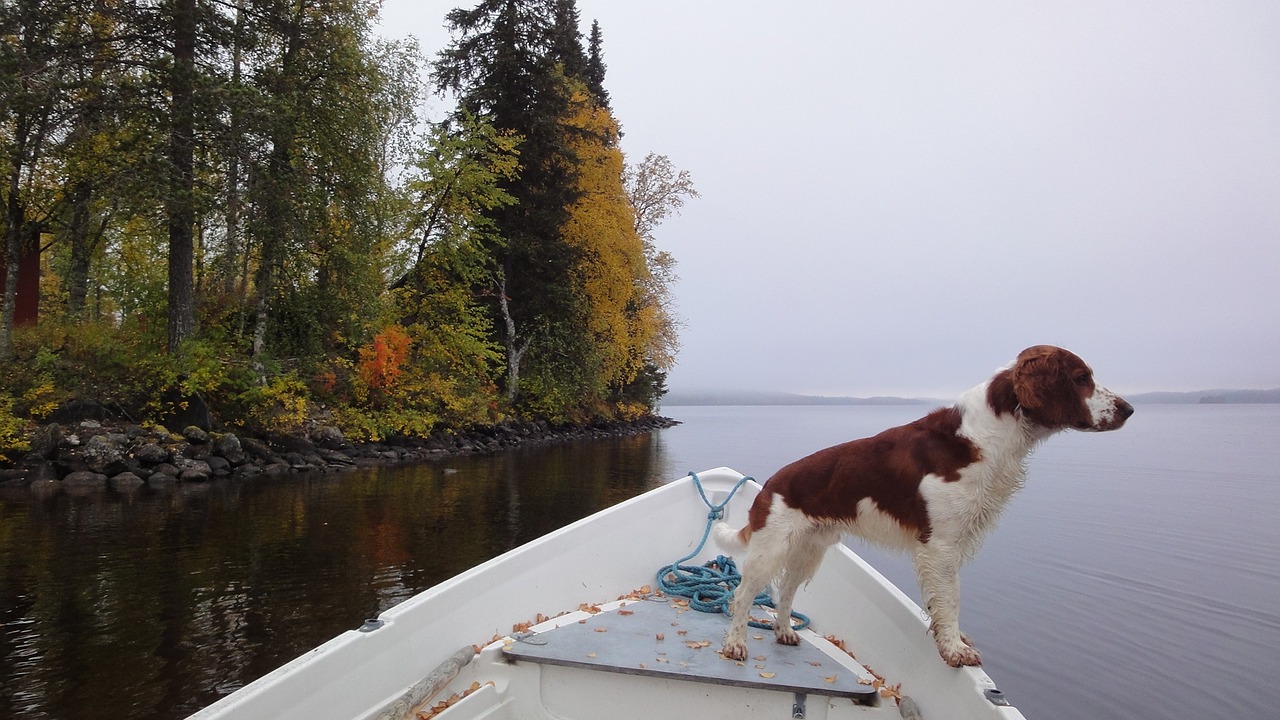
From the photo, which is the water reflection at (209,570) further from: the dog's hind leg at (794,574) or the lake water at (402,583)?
the dog's hind leg at (794,574)

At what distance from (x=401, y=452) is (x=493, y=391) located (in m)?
6.59

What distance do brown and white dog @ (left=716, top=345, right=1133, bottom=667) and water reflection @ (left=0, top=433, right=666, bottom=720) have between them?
407cm

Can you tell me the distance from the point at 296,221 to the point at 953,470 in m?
15.7

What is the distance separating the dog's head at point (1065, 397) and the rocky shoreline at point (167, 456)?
13.6 meters

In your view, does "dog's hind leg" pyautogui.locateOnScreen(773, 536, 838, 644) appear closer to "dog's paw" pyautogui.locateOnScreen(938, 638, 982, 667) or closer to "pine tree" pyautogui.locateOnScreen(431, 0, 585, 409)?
"dog's paw" pyautogui.locateOnScreen(938, 638, 982, 667)

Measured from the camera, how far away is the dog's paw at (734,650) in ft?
10.8

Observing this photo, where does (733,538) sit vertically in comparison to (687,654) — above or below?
above

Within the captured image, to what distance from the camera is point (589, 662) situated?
10.2 ft

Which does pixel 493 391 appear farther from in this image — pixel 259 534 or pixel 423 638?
pixel 423 638

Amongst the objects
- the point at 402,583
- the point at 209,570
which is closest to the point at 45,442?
the point at 209,570

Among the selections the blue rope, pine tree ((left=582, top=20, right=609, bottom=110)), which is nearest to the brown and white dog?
the blue rope

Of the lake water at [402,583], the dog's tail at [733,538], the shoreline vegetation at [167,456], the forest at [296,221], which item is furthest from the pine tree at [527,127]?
the dog's tail at [733,538]

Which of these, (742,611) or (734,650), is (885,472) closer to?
(742,611)

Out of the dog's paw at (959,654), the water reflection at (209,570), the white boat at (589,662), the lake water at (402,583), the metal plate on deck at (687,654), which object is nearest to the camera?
the white boat at (589,662)
